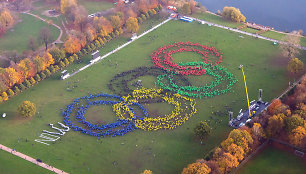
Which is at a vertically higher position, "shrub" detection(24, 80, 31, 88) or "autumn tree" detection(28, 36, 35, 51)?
"autumn tree" detection(28, 36, 35, 51)

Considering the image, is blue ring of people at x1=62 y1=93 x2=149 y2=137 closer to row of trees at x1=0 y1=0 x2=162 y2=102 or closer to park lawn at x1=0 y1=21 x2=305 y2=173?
park lawn at x1=0 y1=21 x2=305 y2=173

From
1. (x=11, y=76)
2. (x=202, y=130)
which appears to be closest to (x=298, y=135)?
(x=202, y=130)

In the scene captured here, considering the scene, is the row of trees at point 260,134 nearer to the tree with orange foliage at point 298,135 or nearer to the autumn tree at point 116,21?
the tree with orange foliage at point 298,135

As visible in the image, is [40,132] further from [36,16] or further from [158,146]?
[36,16]

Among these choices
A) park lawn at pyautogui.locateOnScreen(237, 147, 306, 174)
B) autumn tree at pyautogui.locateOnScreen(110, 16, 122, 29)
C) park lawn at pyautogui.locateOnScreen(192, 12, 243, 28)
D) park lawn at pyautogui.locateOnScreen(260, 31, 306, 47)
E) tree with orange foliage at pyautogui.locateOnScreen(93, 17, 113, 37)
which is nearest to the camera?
park lawn at pyautogui.locateOnScreen(237, 147, 306, 174)

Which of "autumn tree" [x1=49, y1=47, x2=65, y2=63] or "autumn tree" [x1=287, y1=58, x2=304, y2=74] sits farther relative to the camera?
"autumn tree" [x1=49, y1=47, x2=65, y2=63]

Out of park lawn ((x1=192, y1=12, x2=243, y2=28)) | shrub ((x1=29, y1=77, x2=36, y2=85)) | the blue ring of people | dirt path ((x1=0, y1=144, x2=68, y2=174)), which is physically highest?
park lawn ((x1=192, y1=12, x2=243, y2=28))

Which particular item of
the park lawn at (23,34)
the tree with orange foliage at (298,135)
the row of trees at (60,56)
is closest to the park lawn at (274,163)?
the tree with orange foliage at (298,135)

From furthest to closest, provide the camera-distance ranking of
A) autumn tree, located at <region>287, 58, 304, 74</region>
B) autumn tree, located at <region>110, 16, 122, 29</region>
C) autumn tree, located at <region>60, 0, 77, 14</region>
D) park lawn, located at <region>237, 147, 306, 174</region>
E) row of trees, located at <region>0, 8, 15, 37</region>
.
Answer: autumn tree, located at <region>60, 0, 77, 14</region> < row of trees, located at <region>0, 8, 15, 37</region> < autumn tree, located at <region>110, 16, 122, 29</region> < autumn tree, located at <region>287, 58, 304, 74</region> < park lawn, located at <region>237, 147, 306, 174</region>

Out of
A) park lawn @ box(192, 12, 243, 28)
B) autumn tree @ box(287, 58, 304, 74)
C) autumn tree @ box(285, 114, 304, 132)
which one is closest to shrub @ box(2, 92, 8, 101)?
autumn tree @ box(285, 114, 304, 132)
